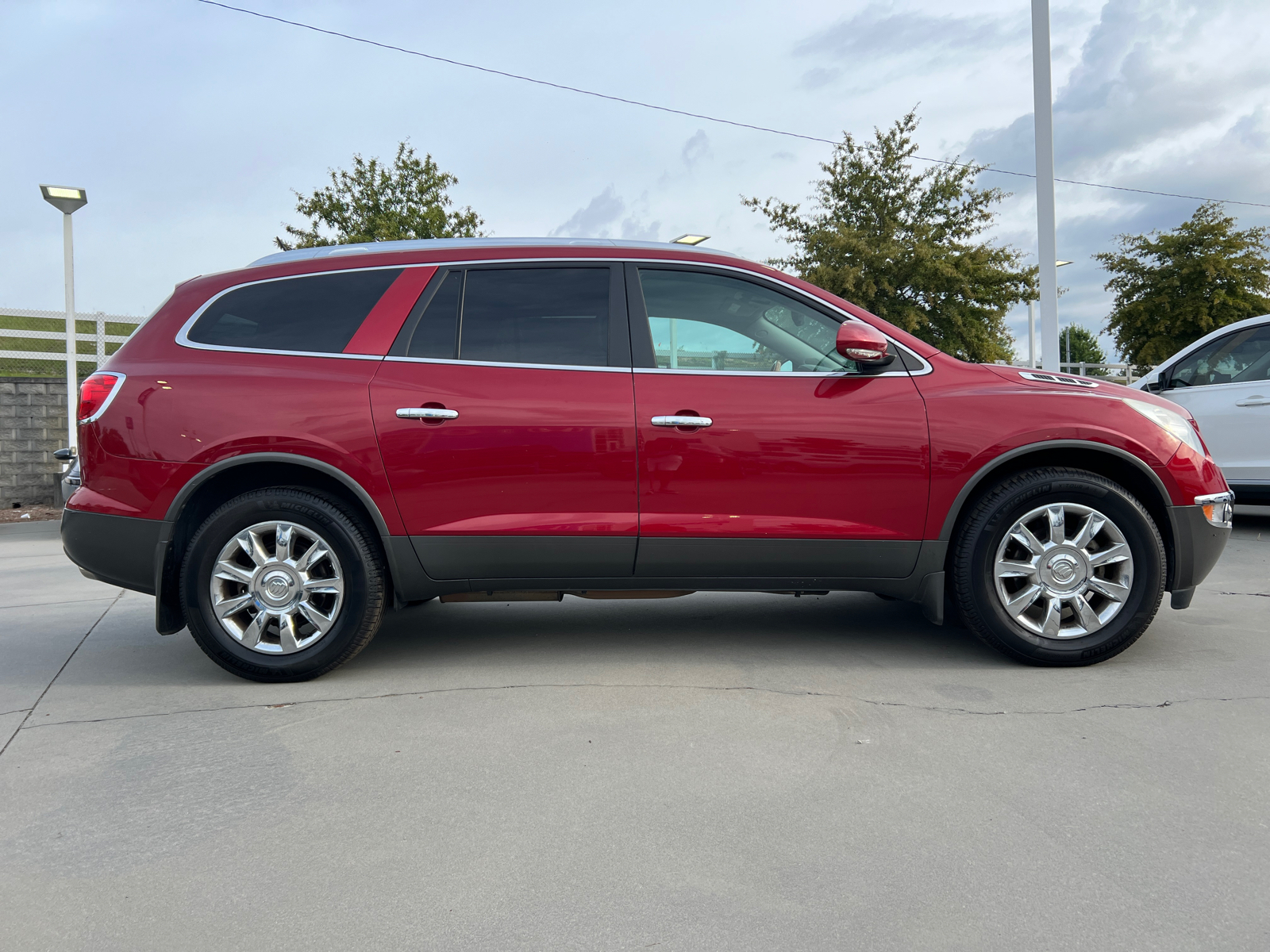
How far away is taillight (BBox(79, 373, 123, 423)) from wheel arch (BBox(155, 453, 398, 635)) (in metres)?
0.51

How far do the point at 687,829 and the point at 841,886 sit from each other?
469 mm

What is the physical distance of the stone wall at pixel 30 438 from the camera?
13.5 meters

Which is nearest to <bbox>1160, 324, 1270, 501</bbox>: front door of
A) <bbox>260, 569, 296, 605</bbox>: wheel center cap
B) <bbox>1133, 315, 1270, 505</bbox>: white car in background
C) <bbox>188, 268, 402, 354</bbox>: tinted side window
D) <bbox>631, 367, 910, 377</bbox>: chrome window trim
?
<bbox>1133, 315, 1270, 505</bbox>: white car in background

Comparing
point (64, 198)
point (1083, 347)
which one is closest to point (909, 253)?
point (64, 198)

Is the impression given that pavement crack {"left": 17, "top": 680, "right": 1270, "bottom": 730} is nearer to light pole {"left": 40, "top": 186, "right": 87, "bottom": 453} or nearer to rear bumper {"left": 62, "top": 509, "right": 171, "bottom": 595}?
rear bumper {"left": 62, "top": 509, "right": 171, "bottom": 595}

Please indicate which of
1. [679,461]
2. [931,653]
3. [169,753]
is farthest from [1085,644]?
[169,753]

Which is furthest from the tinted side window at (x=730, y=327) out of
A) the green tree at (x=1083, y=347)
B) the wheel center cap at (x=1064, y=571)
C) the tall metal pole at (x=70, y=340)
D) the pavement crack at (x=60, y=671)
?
the green tree at (x=1083, y=347)

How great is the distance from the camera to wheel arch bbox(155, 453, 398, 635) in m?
4.00

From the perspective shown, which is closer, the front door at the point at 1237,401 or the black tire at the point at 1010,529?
→ the black tire at the point at 1010,529

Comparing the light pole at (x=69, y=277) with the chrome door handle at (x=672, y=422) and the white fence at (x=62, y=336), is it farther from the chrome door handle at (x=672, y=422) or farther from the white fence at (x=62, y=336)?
the chrome door handle at (x=672, y=422)

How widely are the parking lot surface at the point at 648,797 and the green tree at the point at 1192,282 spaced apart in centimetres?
2451

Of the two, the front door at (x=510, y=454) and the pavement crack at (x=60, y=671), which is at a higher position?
the front door at (x=510, y=454)

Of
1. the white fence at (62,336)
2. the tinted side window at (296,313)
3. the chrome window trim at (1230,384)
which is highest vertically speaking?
the white fence at (62,336)

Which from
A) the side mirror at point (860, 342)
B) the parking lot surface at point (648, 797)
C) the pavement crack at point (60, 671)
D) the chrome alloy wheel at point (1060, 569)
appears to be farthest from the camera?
the chrome alloy wheel at point (1060, 569)
